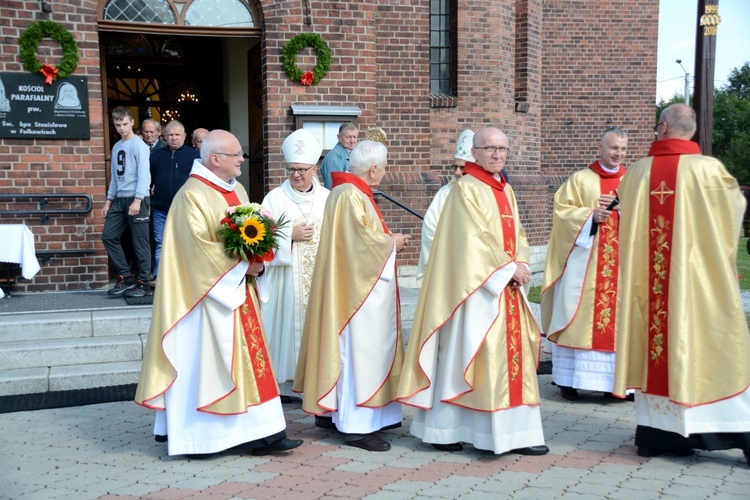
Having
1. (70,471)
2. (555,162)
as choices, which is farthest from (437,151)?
(70,471)

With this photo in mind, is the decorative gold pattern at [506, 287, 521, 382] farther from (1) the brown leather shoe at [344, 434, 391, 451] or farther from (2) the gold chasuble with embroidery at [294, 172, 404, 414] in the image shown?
(1) the brown leather shoe at [344, 434, 391, 451]

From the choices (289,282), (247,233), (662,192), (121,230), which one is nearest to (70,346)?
(121,230)

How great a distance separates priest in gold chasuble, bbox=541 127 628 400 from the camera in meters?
6.68

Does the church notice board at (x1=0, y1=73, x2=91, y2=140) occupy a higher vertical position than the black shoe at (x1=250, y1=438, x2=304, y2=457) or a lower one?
higher

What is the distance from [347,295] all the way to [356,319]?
0.17 m

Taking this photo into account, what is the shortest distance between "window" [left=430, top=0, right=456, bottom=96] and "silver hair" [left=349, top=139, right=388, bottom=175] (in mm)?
6754

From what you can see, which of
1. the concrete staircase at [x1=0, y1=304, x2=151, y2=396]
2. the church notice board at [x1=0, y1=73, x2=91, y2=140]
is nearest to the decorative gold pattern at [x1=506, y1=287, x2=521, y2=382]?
the concrete staircase at [x1=0, y1=304, x2=151, y2=396]

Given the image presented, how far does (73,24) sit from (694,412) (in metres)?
7.61

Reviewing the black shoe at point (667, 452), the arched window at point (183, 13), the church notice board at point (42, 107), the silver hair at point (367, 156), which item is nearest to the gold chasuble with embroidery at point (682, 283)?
the black shoe at point (667, 452)

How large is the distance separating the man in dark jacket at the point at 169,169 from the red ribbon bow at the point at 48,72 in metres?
1.44

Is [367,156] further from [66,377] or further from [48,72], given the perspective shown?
[48,72]

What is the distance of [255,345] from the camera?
5281 mm

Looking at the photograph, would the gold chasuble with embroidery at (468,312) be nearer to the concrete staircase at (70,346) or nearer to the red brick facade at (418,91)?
the concrete staircase at (70,346)

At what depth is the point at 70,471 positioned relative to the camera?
5.07m
